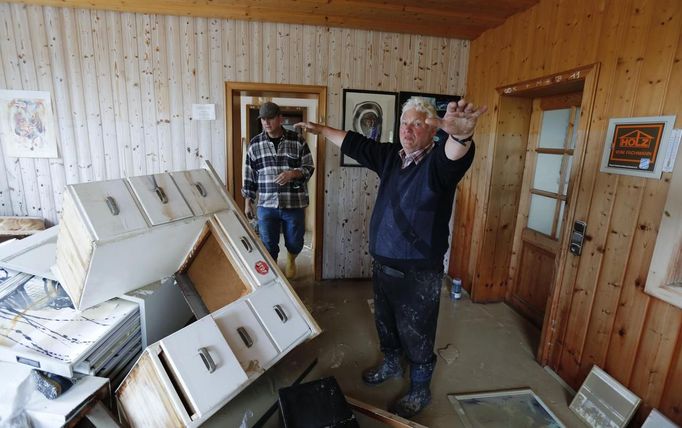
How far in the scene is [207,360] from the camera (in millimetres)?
1257

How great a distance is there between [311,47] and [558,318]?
2753 millimetres

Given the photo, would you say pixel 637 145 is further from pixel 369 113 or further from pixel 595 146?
pixel 369 113

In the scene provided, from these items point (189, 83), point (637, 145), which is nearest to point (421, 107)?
point (637, 145)

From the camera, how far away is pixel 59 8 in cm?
265

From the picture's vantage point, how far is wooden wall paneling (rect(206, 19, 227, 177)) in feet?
9.26

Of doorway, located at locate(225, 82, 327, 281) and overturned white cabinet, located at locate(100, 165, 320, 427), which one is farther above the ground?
doorway, located at locate(225, 82, 327, 281)

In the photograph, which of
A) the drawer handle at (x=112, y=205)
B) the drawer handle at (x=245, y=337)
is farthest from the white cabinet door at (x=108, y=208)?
the drawer handle at (x=245, y=337)

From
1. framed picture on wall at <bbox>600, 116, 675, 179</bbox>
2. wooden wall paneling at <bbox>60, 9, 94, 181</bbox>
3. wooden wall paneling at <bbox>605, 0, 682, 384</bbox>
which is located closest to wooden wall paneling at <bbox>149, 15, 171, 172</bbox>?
wooden wall paneling at <bbox>60, 9, 94, 181</bbox>

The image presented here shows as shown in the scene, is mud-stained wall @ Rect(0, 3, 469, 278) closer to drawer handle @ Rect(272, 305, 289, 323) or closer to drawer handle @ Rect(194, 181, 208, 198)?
drawer handle @ Rect(194, 181, 208, 198)

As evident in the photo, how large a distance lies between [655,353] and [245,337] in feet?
6.08

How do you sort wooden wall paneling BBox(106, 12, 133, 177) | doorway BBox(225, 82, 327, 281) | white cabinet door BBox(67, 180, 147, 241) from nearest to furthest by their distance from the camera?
white cabinet door BBox(67, 180, 147, 241), wooden wall paneling BBox(106, 12, 133, 177), doorway BBox(225, 82, 327, 281)

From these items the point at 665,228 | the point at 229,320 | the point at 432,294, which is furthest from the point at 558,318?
the point at 229,320

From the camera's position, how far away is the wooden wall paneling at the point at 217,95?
2.82m

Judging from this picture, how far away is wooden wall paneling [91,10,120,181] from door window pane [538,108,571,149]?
3.49 meters
